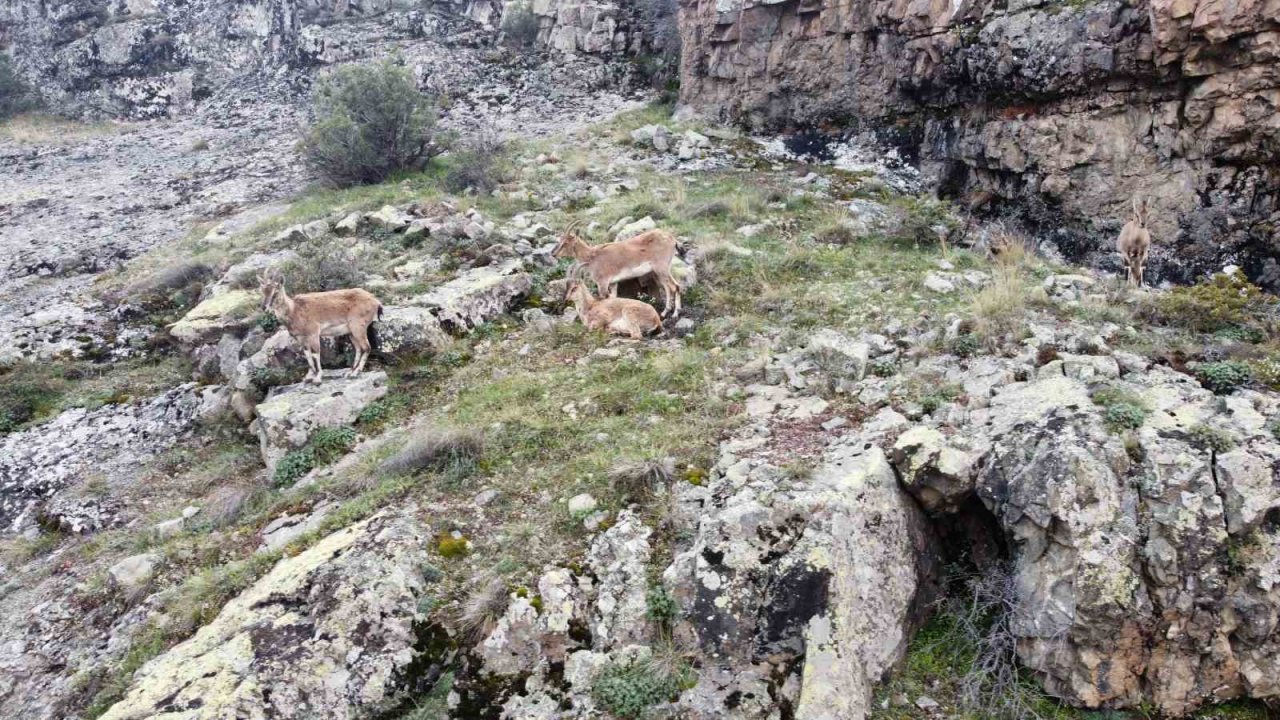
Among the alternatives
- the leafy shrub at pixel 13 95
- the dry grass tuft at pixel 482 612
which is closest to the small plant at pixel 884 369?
the dry grass tuft at pixel 482 612

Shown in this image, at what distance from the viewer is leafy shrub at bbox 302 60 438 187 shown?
18734mm

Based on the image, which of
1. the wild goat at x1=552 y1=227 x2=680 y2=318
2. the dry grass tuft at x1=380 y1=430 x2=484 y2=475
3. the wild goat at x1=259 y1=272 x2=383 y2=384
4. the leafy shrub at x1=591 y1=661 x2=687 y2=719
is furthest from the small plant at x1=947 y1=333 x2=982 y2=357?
the wild goat at x1=259 y1=272 x2=383 y2=384

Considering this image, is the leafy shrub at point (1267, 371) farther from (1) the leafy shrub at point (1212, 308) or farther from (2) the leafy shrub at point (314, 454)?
(2) the leafy shrub at point (314, 454)

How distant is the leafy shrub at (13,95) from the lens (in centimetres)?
2755

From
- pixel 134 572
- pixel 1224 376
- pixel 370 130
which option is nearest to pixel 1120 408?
pixel 1224 376

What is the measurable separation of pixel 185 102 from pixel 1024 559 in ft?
102

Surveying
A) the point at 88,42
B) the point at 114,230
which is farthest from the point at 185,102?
the point at 114,230

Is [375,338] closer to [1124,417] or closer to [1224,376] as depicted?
[1124,417]

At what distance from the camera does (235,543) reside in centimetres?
725

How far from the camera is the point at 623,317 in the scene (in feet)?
33.9

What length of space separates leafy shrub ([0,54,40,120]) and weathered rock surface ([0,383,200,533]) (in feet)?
80.2

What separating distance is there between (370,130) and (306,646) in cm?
1636

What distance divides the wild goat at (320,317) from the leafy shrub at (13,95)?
25863 mm

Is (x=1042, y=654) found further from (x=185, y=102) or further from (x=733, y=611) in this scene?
(x=185, y=102)
